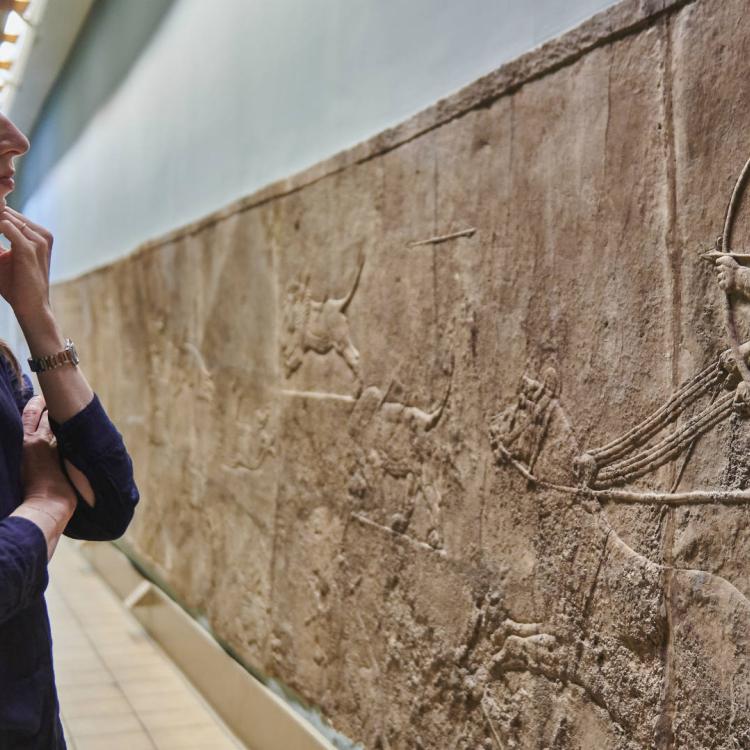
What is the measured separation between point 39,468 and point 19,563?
25cm

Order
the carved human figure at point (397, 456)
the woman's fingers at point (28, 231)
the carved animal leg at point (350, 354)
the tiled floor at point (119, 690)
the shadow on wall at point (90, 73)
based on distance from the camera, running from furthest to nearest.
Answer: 1. the shadow on wall at point (90, 73)
2. the tiled floor at point (119, 690)
3. the carved animal leg at point (350, 354)
4. the carved human figure at point (397, 456)
5. the woman's fingers at point (28, 231)

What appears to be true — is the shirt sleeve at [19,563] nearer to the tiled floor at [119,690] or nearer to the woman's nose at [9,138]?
the woman's nose at [9,138]

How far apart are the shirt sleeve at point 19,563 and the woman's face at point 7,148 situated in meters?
0.55

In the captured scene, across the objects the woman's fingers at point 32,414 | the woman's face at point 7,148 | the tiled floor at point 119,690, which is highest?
the woman's face at point 7,148

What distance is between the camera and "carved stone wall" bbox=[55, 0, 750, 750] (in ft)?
6.83

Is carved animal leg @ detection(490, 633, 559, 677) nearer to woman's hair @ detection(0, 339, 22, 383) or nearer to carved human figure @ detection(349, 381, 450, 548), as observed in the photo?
carved human figure @ detection(349, 381, 450, 548)

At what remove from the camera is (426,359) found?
10.5 feet

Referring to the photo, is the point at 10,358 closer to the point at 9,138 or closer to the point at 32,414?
the point at 32,414

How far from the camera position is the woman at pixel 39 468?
158cm

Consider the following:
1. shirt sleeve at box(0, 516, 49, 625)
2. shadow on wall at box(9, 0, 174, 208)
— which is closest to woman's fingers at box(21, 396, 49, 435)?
shirt sleeve at box(0, 516, 49, 625)

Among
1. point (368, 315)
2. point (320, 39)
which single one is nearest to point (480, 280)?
point (368, 315)

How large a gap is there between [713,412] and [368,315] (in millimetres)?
1752

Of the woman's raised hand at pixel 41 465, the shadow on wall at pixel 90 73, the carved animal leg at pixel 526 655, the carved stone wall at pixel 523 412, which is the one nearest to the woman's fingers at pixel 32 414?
the woman's raised hand at pixel 41 465

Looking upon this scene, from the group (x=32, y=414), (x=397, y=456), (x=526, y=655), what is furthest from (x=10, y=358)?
(x=397, y=456)
